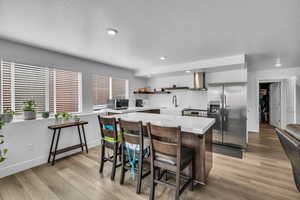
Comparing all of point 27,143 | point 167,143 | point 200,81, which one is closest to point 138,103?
point 200,81

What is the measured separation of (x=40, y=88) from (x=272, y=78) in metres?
7.16

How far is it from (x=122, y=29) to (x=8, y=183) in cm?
303

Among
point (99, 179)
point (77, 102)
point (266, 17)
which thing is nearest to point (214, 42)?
point (266, 17)

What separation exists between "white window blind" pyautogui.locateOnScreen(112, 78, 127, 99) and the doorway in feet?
20.2

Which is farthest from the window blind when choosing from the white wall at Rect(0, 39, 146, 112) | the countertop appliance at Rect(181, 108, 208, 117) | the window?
the countertop appliance at Rect(181, 108, 208, 117)

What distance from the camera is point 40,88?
117 inches

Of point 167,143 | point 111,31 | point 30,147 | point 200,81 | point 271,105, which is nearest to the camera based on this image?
point 167,143

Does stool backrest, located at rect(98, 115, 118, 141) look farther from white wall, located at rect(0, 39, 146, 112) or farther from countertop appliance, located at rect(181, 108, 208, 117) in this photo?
countertop appliance, located at rect(181, 108, 208, 117)

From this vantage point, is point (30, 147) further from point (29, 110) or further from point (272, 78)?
point (272, 78)

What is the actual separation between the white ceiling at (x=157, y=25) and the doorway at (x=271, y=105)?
3.63 meters

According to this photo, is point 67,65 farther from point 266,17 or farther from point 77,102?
point 266,17

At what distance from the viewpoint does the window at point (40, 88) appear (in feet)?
8.42

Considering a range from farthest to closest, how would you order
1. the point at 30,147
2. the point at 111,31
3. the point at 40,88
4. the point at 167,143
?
the point at 40,88
the point at 30,147
the point at 111,31
the point at 167,143

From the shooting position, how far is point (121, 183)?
2098 millimetres
